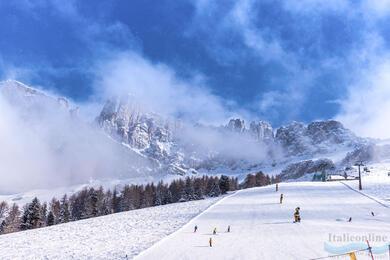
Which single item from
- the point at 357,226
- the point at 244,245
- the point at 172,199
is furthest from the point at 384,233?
the point at 172,199

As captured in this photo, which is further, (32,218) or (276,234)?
(32,218)

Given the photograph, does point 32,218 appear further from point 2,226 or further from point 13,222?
point 13,222

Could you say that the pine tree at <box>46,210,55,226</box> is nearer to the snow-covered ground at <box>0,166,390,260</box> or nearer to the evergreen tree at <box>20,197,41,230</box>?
the evergreen tree at <box>20,197,41,230</box>

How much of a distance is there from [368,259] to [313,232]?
7.46 metres

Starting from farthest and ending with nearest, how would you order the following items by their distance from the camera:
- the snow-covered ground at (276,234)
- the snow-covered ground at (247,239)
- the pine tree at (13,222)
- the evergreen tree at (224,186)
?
the evergreen tree at (224,186), the pine tree at (13,222), the snow-covered ground at (247,239), the snow-covered ground at (276,234)

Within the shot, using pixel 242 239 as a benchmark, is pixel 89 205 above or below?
below

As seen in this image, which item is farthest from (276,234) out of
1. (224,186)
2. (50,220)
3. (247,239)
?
(224,186)

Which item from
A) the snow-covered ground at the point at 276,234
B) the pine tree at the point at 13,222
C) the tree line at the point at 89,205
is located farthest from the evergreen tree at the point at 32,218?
the snow-covered ground at the point at 276,234

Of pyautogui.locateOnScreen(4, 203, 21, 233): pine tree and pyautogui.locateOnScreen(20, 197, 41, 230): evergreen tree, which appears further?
pyautogui.locateOnScreen(4, 203, 21, 233): pine tree

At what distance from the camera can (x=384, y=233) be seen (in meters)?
18.9

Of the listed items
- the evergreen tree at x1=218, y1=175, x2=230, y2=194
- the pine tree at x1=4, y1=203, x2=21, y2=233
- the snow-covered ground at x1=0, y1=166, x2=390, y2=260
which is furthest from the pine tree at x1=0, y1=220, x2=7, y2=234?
the evergreen tree at x1=218, y1=175, x2=230, y2=194

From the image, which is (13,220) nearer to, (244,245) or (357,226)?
(244,245)

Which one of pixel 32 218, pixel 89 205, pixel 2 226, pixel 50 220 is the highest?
pixel 89 205

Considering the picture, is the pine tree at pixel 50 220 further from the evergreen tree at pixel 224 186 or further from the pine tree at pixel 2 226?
the evergreen tree at pixel 224 186
